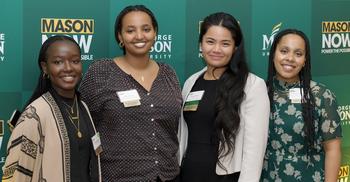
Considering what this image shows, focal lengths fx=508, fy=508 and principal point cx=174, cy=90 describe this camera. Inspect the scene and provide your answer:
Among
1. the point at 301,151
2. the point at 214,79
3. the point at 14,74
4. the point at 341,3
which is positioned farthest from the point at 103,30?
the point at 341,3

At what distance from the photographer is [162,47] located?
3219 millimetres

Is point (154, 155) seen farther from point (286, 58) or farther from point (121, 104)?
point (286, 58)

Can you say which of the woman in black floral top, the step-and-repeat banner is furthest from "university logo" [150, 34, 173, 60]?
the woman in black floral top

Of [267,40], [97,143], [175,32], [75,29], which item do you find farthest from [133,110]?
[267,40]

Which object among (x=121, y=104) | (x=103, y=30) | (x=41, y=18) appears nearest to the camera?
(x=121, y=104)

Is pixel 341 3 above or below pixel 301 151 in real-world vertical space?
above

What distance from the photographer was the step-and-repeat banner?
274cm

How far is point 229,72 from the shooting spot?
2543 mm

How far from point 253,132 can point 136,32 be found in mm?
749

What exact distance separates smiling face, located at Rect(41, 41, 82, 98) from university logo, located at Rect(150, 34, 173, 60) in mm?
1013

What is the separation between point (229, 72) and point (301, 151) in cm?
55

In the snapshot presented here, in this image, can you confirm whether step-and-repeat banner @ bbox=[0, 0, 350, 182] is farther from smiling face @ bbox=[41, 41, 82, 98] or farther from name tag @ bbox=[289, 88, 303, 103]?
name tag @ bbox=[289, 88, 303, 103]

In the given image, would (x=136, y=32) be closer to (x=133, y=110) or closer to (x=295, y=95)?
(x=133, y=110)

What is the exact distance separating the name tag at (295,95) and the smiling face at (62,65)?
1112 mm
